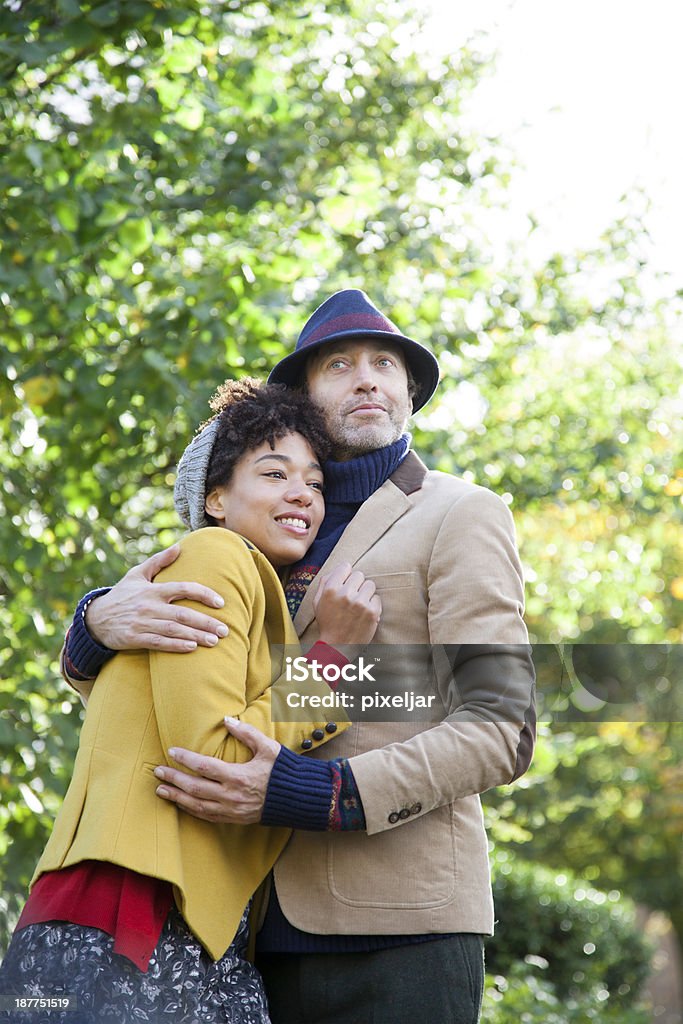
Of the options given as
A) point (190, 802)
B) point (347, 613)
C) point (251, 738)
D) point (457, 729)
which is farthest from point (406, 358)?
point (190, 802)

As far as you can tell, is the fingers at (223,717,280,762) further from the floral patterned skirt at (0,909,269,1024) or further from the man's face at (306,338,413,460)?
the man's face at (306,338,413,460)

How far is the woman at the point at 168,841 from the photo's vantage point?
1996 mm

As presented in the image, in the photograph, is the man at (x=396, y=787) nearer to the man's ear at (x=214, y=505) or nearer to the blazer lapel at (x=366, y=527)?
the blazer lapel at (x=366, y=527)

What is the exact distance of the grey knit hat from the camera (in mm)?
2695

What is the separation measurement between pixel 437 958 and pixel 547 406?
18.3 ft

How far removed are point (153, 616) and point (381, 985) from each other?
0.87m

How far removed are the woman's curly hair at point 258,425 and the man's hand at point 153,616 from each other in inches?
13.7

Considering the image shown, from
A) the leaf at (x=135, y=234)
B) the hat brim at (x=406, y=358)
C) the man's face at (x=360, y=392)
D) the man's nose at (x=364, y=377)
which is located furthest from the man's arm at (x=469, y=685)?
the leaf at (x=135, y=234)

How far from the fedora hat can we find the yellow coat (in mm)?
762

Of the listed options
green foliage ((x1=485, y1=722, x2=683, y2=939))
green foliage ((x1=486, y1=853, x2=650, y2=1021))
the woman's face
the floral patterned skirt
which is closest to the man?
the woman's face

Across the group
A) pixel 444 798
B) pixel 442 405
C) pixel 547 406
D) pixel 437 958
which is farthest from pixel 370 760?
pixel 547 406

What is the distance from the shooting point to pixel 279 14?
5871 millimetres

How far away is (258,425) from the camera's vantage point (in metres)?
2.64

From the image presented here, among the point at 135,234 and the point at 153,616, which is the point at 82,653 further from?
the point at 135,234
